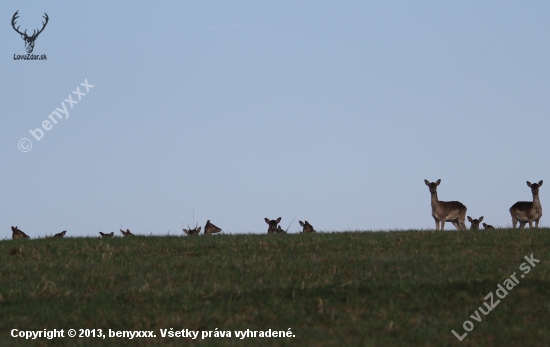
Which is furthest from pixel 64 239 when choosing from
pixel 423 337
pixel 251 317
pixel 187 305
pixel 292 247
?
pixel 423 337

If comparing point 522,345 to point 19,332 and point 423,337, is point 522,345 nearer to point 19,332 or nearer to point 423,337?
point 423,337

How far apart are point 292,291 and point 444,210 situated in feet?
59.1

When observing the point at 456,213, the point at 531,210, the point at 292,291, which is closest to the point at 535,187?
the point at 531,210

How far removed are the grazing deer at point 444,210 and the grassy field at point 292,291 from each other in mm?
10215

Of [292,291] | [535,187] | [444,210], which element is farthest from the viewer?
[444,210]

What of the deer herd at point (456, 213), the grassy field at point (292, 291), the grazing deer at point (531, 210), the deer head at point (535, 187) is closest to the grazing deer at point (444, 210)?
the deer herd at point (456, 213)

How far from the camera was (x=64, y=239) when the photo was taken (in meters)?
A: 22.6

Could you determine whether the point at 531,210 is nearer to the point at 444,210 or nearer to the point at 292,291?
the point at 444,210

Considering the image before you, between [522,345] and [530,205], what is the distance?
20844 mm

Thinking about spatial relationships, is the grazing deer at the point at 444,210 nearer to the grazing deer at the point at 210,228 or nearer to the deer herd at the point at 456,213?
the deer herd at the point at 456,213

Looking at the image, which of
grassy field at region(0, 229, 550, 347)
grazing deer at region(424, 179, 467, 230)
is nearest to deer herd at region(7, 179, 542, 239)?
grazing deer at region(424, 179, 467, 230)

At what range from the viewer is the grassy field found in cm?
1181

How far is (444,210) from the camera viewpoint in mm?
30984

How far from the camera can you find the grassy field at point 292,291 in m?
11.8
